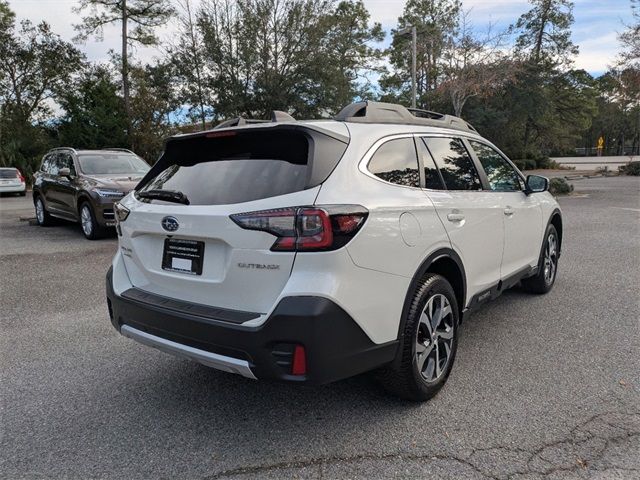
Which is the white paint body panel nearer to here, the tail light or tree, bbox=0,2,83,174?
the tail light

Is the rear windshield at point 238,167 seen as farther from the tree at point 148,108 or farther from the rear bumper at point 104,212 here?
the tree at point 148,108

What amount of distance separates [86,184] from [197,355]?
7919mm

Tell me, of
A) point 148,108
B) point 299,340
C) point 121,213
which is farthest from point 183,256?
point 148,108

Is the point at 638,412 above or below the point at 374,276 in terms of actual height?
below

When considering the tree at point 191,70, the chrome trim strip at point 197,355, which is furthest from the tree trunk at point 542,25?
the chrome trim strip at point 197,355

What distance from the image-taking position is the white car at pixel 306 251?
2365mm

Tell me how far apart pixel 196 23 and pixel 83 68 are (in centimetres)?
1034

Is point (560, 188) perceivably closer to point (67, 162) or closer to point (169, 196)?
point (67, 162)

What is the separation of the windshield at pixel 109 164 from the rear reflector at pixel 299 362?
8639mm

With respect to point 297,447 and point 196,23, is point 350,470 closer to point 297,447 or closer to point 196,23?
point 297,447

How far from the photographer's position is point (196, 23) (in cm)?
2850

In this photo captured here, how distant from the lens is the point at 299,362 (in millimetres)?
2348

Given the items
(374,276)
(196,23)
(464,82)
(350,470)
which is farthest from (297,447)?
(196,23)

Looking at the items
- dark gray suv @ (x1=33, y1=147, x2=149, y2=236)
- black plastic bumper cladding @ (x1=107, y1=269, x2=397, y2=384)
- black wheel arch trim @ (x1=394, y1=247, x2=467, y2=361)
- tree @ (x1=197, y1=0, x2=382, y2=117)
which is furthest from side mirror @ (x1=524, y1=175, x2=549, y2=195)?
tree @ (x1=197, y1=0, x2=382, y2=117)
